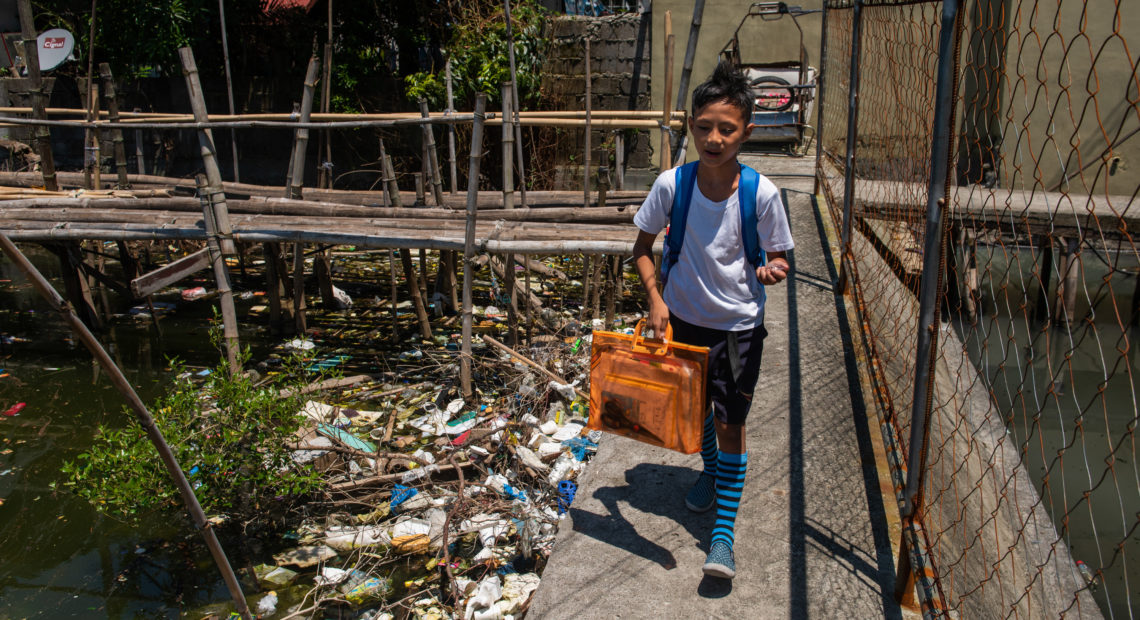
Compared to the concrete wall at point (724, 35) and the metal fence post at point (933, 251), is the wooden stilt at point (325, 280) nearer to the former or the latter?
the concrete wall at point (724, 35)

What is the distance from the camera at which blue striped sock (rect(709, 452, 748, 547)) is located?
2.43 m

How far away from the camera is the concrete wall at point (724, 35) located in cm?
973

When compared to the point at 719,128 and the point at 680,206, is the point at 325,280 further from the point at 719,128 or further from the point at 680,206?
the point at 719,128

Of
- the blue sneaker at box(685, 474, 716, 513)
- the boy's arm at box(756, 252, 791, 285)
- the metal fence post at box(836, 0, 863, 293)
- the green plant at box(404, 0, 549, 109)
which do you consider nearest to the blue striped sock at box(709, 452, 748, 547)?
the blue sneaker at box(685, 474, 716, 513)

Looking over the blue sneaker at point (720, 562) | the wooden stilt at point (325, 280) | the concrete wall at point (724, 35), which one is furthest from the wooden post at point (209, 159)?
the concrete wall at point (724, 35)

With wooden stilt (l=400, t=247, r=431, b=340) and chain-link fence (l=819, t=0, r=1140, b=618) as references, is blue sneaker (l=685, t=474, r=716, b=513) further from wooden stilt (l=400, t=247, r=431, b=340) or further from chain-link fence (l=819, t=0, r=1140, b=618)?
wooden stilt (l=400, t=247, r=431, b=340)

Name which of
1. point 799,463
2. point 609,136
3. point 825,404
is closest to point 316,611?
point 799,463

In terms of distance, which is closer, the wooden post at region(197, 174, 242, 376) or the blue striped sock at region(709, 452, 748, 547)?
the blue striped sock at region(709, 452, 748, 547)

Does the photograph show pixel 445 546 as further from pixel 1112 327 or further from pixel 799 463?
pixel 1112 327

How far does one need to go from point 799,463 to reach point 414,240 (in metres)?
2.93

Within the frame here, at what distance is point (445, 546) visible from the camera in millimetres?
3369

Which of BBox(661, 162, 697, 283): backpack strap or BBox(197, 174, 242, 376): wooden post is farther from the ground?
BBox(661, 162, 697, 283): backpack strap

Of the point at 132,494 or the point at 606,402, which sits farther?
the point at 132,494

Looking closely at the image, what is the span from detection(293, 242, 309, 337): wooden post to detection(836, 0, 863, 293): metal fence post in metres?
3.87
